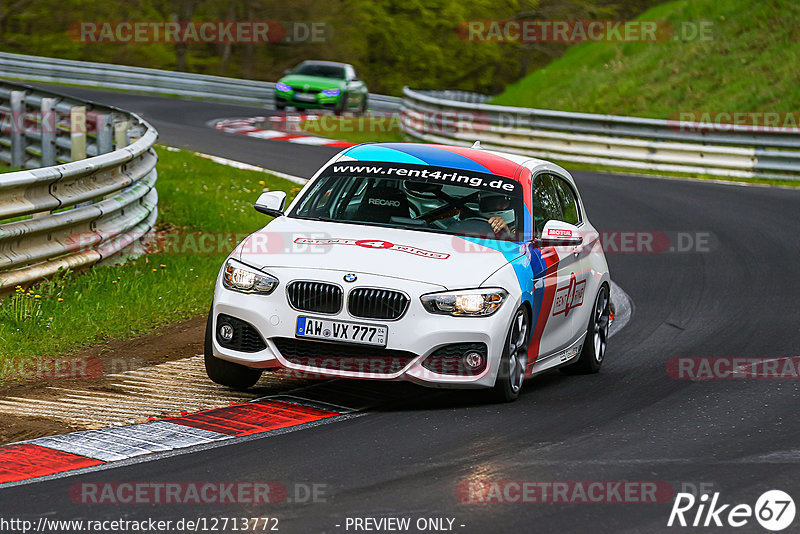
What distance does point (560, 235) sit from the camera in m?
8.43

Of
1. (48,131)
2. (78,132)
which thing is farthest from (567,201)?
(48,131)

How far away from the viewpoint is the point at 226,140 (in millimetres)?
24812

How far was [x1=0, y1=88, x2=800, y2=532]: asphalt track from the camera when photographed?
18.3 feet

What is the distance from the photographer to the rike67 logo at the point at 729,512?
556 cm

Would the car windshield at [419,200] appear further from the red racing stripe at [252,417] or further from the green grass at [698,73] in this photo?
the green grass at [698,73]

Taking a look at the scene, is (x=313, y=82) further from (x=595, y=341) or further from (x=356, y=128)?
(x=595, y=341)

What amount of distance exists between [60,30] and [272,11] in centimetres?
950

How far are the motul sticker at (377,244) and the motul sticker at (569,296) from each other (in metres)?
1.16

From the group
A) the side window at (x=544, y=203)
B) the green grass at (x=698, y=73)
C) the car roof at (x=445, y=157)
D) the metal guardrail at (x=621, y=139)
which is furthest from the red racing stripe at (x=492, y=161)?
the green grass at (x=698, y=73)

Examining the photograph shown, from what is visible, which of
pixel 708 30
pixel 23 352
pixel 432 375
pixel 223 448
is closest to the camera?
pixel 223 448

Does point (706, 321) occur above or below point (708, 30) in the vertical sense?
below

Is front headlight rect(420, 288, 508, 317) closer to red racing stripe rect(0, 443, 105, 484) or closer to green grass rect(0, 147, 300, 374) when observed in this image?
red racing stripe rect(0, 443, 105, 484)

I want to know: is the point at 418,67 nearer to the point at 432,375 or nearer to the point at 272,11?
the point at 272,11

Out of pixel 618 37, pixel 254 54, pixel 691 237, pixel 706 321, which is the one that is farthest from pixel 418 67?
pixel 706 321
